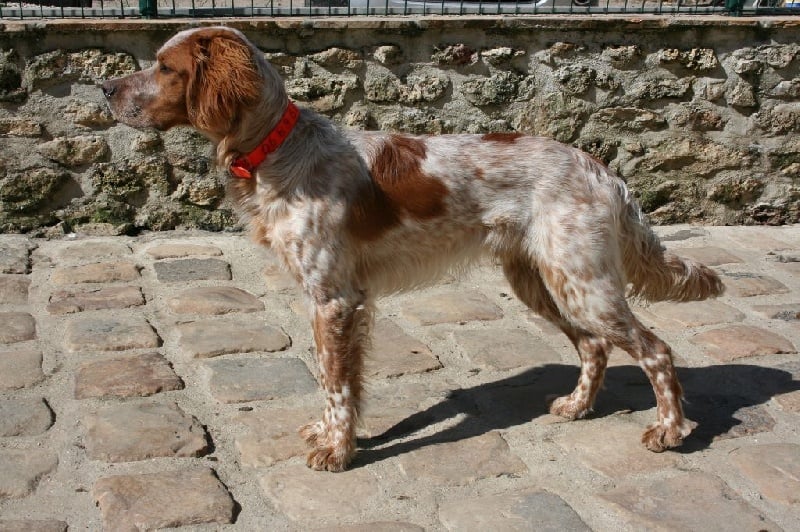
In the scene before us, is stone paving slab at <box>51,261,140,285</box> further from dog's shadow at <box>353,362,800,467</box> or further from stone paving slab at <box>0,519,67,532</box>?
stone paving slab at <box>0,519,67,532</box>

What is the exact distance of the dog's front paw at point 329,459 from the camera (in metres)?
3.46

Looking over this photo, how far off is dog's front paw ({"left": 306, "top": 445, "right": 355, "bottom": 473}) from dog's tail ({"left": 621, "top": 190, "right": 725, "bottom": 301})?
4.78 ft

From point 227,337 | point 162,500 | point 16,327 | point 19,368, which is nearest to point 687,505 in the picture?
point 162,500

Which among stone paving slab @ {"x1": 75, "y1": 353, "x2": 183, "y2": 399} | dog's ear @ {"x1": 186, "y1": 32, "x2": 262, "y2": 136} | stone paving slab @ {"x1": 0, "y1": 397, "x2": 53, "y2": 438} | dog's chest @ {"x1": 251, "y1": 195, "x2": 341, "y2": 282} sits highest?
dog's ear @ {"x1": 186, "y1": 32, "x2": 262, "y2": 136}

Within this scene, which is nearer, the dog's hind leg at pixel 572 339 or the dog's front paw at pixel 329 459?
the dog's front paw at pixel 329 459

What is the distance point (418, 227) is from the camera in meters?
3.78

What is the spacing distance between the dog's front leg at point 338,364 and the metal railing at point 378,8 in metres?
3.13

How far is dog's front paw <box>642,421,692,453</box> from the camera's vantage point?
3639mm

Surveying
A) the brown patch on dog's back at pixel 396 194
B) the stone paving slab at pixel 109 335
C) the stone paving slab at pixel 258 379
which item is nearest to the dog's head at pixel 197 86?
the brown patch on dog's back at pixel 396 194

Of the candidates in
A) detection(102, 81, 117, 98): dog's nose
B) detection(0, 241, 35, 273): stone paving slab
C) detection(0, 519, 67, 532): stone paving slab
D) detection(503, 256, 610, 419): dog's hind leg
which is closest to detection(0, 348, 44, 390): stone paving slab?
detection(0, 519, 67, 532): stone paving slab

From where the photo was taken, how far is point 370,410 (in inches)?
157

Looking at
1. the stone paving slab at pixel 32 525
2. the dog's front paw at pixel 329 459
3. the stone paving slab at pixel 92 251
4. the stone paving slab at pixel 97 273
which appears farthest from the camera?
the stone paving slab at pixel 92 251

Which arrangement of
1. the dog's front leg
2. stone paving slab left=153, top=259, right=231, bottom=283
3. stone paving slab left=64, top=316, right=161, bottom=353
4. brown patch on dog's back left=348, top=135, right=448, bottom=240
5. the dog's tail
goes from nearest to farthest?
the dog's front leg → brown patch on dog's back left=348, top=135, right=448, bottom=240 → the dog's tail → stone paving slab left=64, top=316, right=161, bottom=353 → stone paving slab left=153, top=259, right=231, bottom=283

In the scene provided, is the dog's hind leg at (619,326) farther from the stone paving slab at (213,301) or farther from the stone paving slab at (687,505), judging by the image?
the stone paving slab at (213,301)
